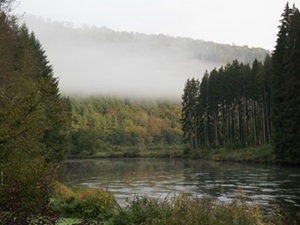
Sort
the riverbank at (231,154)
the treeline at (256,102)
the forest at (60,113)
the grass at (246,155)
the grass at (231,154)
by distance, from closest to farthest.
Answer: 1. the forest at (60,113)
2. the treeline at (256,102)
3. the grass at (246,155)
4. the riverbank at (231,154)
5. the grass at (231,154)

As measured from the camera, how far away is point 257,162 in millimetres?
50250

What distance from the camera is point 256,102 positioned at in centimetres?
7438

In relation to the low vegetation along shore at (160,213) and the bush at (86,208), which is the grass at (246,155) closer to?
the bush at (86,208)

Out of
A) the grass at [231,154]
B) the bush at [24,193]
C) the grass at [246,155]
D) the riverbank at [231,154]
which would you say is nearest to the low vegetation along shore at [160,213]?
the bush at [24,193]

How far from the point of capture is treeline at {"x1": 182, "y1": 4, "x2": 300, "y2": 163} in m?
44.2

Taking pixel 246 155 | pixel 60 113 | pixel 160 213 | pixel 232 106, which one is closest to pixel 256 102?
pixel 232 106

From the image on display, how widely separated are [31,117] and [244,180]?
23848 mm

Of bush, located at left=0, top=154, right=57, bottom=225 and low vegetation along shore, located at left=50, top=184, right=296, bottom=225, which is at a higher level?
bush, located at left=0, top=154, right=57, bottom=225

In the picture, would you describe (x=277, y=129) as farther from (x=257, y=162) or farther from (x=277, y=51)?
(x=277, y=51)

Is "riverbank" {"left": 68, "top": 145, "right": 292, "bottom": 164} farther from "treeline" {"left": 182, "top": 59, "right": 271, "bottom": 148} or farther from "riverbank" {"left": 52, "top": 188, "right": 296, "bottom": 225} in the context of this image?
"riverbank" {"left": 52, "top": 188, "right": 296, "bottom": 225}

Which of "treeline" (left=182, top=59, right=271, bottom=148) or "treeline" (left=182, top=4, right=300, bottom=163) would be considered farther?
"treeline" (left=182, top=59, right=271, bottom=148)

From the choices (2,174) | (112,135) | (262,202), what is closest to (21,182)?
(2,174)

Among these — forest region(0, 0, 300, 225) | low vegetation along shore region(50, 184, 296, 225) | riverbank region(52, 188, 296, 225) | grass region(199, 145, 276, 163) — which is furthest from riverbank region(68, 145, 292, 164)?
riverbank region(52, 188, 296, 225)

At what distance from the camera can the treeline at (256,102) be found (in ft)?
145
